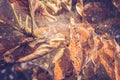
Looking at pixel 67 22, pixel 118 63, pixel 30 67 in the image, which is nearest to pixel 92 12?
pixel 67 22

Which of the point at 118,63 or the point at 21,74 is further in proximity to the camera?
the point at 118,63

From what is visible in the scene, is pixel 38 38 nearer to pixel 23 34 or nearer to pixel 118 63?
pixel 23 34

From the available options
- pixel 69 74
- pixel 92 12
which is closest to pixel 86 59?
pixel 69 74

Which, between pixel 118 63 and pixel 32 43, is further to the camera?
pixel 118 63

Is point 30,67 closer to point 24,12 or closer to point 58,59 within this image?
point 58,59

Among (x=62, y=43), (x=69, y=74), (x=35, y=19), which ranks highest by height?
(x=35, y=19)

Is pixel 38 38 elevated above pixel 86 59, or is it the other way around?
pixel 38 38
